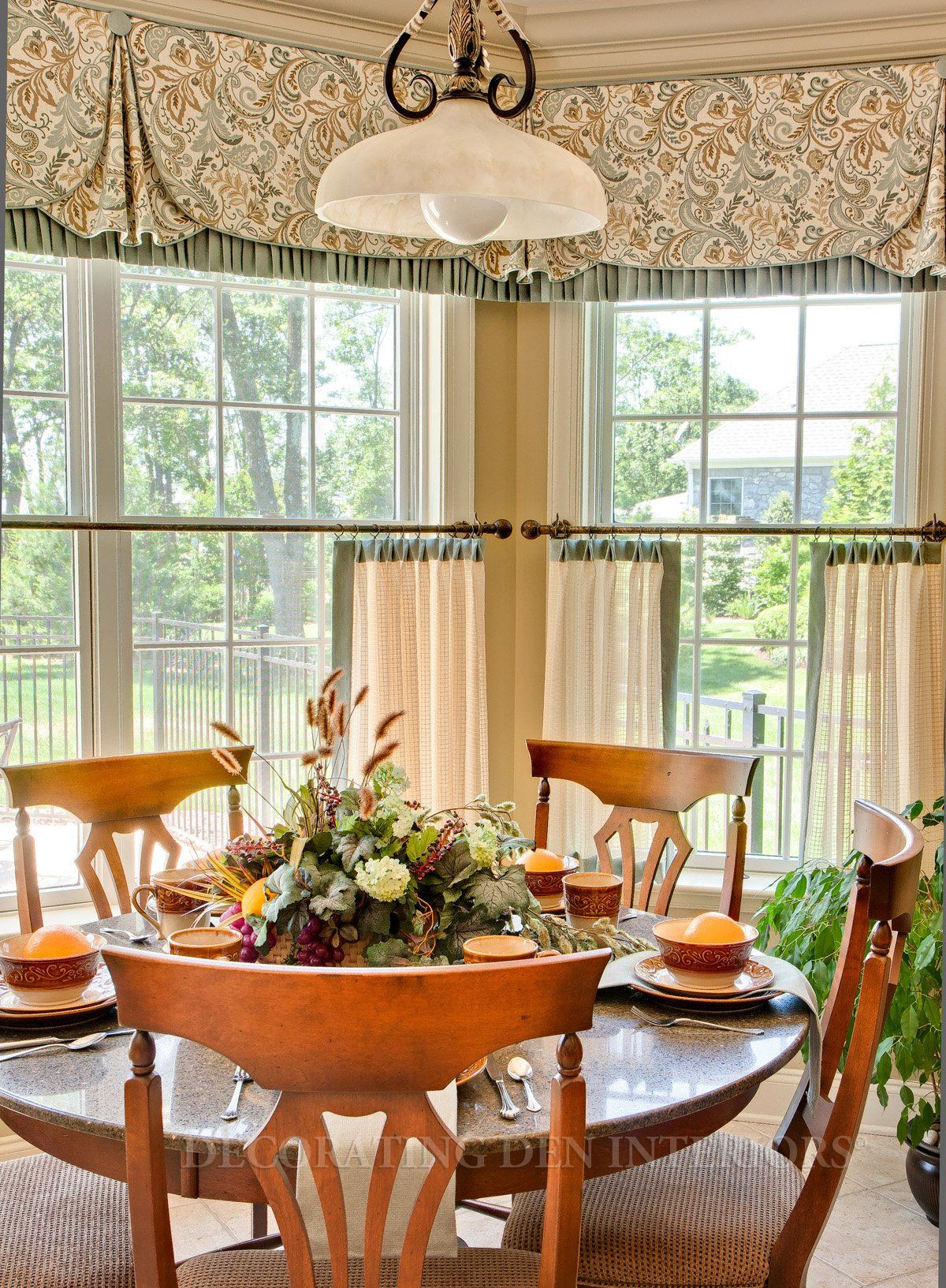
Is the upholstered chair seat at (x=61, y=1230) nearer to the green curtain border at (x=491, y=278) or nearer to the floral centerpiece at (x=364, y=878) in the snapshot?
the floral centerpiece at (x=364, y=878)

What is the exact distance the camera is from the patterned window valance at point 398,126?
256 cm

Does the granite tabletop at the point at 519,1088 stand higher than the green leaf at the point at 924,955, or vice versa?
the granite tabletop at the point at 519,1088

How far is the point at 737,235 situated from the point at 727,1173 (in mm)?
2211

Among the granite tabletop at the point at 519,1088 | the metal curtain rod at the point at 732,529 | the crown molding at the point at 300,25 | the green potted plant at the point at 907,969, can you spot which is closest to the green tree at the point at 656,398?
the metal curtain rod at the point at 732,529

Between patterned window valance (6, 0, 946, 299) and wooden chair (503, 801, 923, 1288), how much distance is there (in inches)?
66.3

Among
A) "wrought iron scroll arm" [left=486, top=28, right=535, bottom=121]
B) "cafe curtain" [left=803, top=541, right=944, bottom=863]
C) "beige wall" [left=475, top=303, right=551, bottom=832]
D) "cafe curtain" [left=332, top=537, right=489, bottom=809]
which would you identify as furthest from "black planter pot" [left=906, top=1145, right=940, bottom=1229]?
"wrought iron scroll arm" [left=486, top=28, right=535, bottom=121]

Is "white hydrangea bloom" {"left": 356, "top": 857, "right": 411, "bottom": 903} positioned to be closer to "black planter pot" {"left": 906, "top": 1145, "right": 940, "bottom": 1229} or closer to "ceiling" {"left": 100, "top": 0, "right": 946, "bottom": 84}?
"black planter pot" {"left": 906, "top": 1145, "right": 940, "bottom": 1229}

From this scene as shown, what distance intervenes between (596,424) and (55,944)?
209 centimetres

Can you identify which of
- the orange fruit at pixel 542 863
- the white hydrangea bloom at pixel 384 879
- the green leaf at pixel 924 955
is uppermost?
the white hydrangea bloom at pixel 384 879

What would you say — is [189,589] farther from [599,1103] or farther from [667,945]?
[599,1103]

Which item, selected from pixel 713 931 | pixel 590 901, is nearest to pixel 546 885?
pixel 590 901

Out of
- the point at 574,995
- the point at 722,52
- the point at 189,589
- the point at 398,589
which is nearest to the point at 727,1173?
the point at 574,995

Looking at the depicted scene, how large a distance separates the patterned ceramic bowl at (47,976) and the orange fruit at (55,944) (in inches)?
0.4

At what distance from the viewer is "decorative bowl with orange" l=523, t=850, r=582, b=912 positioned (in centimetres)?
208
